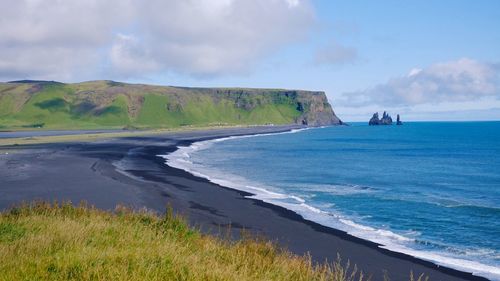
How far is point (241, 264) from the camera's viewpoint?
1003 cm

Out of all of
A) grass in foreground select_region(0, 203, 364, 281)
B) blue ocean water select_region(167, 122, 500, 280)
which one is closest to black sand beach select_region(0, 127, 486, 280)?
blue ocean water select_region(167, 122, 500, 280)

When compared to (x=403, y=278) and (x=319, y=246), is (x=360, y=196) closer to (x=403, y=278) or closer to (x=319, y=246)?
(x=319, y=246)

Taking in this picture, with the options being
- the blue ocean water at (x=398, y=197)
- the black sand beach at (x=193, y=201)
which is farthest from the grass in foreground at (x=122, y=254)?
the blue ocean water at (x=398, y=197)

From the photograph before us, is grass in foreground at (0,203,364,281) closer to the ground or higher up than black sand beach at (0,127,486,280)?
higher up

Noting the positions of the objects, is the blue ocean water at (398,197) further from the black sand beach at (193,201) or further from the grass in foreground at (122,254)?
the grass in foreground at (122,254)

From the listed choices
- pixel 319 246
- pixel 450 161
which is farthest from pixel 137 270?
pixel 450 161

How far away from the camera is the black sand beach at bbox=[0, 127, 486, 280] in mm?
18156

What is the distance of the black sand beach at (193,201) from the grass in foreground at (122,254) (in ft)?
20.5

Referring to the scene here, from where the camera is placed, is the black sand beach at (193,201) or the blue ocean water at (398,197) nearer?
the black sand beach at (193,201)

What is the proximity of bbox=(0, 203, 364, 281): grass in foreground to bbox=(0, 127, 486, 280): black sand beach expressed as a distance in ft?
20.5

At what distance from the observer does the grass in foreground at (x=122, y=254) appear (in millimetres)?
8289

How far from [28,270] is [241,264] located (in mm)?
3840

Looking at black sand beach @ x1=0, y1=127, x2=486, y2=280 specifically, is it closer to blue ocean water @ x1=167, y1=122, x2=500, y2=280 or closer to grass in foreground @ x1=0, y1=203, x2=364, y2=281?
blue ocean water @ x1=167, y1=122, x2=500, y2=280

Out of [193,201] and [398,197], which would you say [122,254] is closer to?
[193,201]
